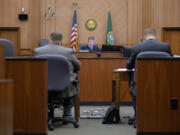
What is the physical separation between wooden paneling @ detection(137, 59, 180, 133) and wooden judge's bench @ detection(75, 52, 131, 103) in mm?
3647

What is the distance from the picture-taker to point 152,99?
407cm

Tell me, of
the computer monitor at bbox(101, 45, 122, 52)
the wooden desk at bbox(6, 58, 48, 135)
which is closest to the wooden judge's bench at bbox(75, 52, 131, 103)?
the computer monitor at bbox(101, 45, 122, 52)

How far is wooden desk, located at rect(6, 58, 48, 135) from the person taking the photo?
3918 mm

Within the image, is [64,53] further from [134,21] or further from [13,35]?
[134,21]

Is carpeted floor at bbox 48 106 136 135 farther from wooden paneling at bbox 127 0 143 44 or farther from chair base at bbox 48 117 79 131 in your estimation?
wooden paneling at bbox 127 0 143 44

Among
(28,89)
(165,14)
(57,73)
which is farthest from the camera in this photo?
(165,14)

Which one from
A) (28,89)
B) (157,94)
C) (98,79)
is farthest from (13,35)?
(157,94)

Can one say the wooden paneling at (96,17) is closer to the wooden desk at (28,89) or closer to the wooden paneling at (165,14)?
the wooden paneling at (165,14)

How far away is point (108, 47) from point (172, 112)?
5.66 metres

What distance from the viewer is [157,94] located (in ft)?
13.4

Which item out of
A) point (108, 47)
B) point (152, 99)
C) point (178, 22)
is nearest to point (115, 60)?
point (108, 47)

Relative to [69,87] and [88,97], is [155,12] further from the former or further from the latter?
[69,87]

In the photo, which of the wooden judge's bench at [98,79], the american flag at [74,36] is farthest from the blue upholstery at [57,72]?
the american flag at [74,36]

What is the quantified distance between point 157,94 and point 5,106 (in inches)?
70.1
